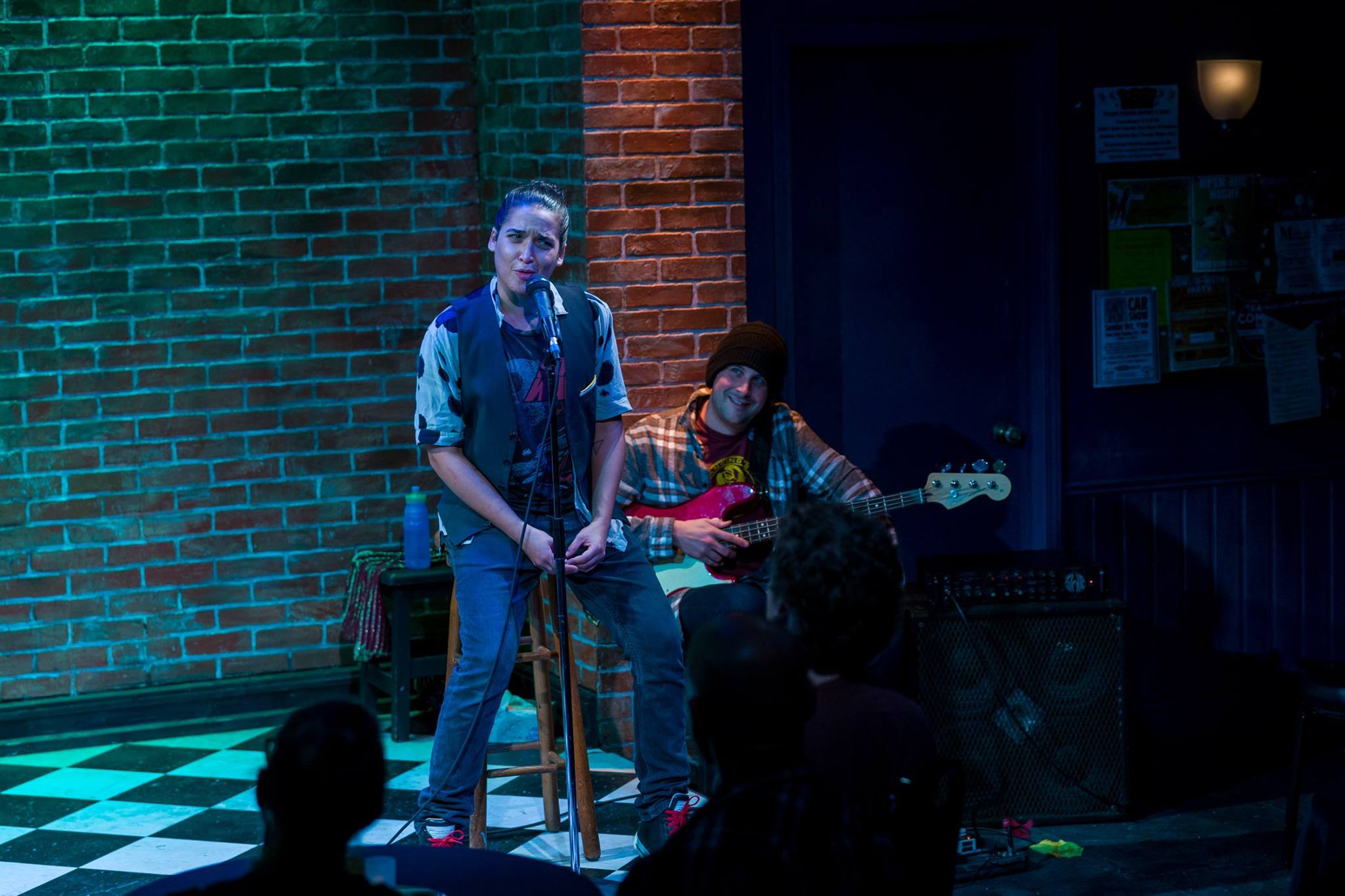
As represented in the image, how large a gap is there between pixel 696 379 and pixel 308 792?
132 inches

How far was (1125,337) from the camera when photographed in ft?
17.7

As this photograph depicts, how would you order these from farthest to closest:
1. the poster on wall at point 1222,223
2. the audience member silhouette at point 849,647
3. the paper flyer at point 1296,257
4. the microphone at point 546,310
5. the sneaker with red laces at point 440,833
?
the paper flyer at point 1296,257 < the poster on wall at point 1222,223 < the sneaker with red laces at point 440,833 < the microphone at point 546,310 < the audience member silhouette at point 849,647

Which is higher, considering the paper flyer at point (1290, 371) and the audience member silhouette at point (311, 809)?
A: the paper flyer at point (1290, 371)

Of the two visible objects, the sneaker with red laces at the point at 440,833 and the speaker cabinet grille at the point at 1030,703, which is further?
the speaker cabinet grille at the point at 1030,703

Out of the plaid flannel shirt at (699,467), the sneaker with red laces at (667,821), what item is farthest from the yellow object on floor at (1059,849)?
the plaid flannel shirt at (699,467)

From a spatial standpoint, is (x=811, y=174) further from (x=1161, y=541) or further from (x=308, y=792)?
(x=308, y=792)

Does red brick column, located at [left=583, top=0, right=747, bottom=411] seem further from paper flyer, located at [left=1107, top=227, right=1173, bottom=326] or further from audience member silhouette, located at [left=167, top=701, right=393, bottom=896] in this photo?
audience member silhouette, located at [left=167, top=701, right=393, bottom=896]

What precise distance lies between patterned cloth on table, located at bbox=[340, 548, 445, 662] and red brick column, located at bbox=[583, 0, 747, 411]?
47.1 inches

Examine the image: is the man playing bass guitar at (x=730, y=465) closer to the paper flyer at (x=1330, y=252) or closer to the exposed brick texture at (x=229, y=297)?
the exposed brick texture at (x=229, y=297)

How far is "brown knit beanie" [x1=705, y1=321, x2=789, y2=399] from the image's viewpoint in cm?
465

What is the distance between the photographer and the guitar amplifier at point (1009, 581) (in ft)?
15.1

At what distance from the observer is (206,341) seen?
5.63 m

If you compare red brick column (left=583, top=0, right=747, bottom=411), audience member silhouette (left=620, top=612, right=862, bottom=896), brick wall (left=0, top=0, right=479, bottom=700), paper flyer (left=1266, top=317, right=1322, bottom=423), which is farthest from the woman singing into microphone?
paper flyer (left=1266, top=317, right=1322, bottom=423)

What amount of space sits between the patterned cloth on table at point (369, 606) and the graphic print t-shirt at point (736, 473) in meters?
1.35
